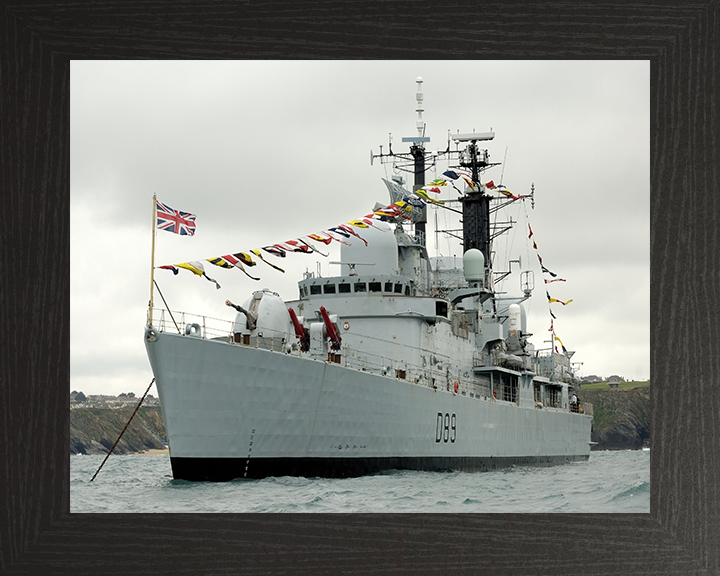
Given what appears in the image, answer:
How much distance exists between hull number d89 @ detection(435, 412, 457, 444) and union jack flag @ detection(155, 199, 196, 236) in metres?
8.80

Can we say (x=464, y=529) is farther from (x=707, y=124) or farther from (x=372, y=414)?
(x=372, y=414)

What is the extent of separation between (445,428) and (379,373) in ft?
7.73

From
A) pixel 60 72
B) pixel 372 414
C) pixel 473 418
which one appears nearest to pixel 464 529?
pixel 60 72

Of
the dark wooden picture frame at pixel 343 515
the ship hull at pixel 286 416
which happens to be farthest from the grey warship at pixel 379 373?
the dark wooden picture frame at pixel 343 515

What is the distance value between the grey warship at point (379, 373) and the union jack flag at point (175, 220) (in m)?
2.25

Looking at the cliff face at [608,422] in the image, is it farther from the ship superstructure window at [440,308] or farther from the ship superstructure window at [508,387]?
the ship superstructure window at [440,308]

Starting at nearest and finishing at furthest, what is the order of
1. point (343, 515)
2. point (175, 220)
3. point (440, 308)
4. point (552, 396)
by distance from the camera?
point (343, 515), point (175, 220), point (440, 308), point (552, 396)

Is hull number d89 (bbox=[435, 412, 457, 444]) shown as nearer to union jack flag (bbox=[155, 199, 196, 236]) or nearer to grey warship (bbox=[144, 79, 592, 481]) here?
grey warship (bbox=[144, 79, 592, 481])

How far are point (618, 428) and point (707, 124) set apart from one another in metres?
23.5

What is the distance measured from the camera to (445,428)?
18.1 metres

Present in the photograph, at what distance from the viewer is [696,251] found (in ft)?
23.4

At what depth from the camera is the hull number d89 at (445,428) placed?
17.7 metres

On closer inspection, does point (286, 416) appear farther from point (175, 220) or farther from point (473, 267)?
point (473, 267)

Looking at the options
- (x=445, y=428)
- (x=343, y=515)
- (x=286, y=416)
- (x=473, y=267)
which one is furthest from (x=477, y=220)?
(x=343, y=515)
